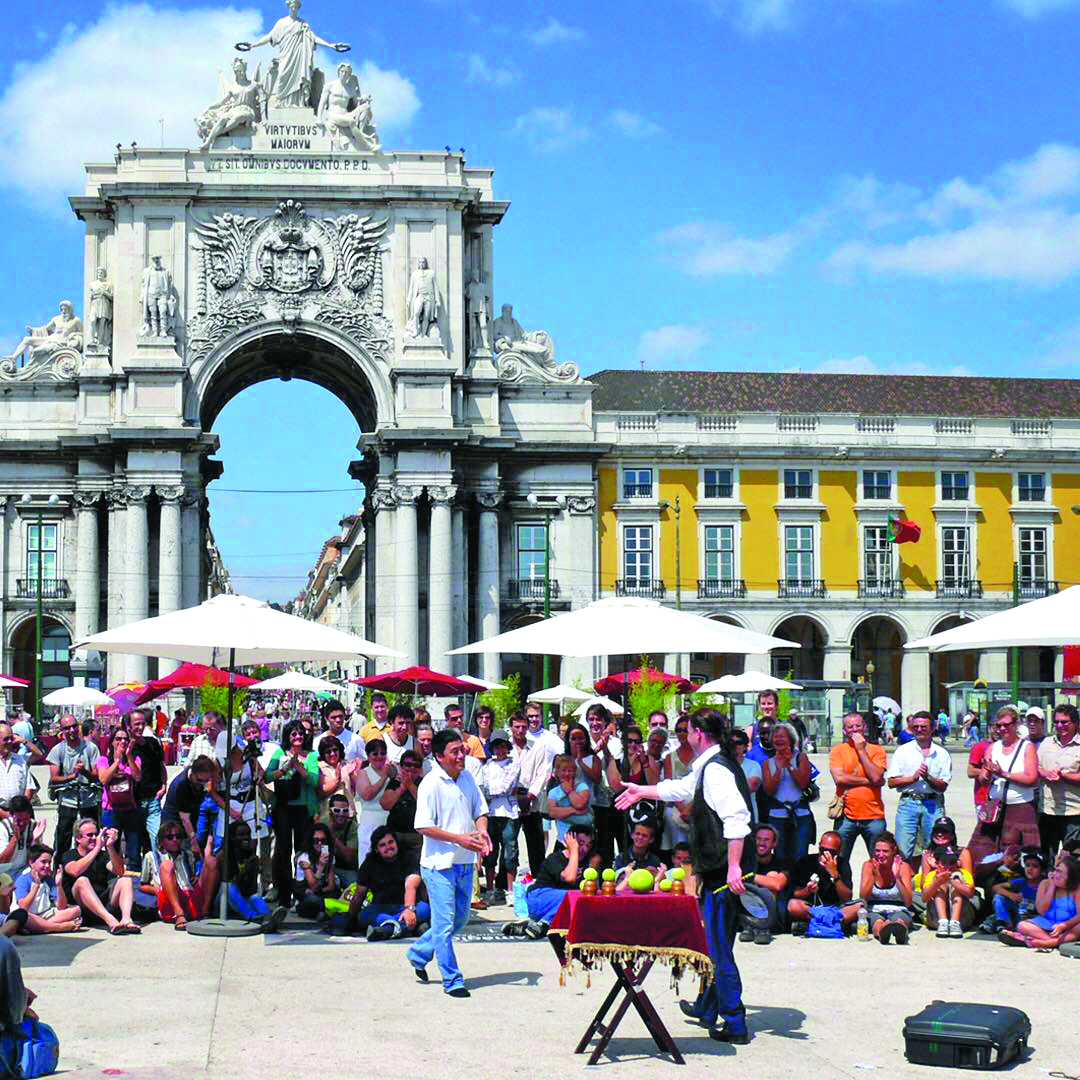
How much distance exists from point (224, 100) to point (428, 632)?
1985cm


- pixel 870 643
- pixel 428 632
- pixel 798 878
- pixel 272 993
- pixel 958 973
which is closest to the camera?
pixel 272 993

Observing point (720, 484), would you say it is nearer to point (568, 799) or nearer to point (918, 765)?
point (918, 765)

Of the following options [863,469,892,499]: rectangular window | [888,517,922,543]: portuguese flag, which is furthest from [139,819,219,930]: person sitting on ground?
[863,469,892,499]: rectangular window

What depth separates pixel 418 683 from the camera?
29.9 metres

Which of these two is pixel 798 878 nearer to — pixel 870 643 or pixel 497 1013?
pixel 497 1013

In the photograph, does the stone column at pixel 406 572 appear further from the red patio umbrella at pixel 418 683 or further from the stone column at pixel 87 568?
the red patio umbrella at pixel 418 683

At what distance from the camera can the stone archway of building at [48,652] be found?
59.1 meters

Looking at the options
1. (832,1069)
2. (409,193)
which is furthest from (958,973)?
(409,193)

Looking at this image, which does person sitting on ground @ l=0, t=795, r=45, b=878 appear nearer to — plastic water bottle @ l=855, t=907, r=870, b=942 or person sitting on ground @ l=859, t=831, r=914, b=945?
plastic water bottle @ l=855, t=907, r=870, b=942

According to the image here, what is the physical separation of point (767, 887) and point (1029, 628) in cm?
356

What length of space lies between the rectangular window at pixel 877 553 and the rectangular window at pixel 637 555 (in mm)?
7956

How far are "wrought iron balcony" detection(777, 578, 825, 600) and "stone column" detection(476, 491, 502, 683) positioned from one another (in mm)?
10322

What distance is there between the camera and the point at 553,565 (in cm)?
6009

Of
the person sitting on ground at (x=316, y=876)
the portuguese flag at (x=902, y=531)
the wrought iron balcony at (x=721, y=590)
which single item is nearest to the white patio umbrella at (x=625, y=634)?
the person sitting on ground at (x=316, y=876)
